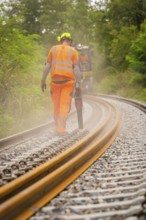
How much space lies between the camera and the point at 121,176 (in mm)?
4113

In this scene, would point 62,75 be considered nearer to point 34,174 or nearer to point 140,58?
point 34,174

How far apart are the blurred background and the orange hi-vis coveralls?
6.55 ft

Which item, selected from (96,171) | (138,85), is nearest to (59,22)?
(138,85)

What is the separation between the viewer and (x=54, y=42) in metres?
50.2

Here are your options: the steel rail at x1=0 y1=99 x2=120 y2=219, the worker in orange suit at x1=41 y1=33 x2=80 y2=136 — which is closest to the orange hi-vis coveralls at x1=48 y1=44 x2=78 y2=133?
the worker in orange suit at x1=41 y1=33 x2=80 y2=136

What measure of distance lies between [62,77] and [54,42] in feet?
143

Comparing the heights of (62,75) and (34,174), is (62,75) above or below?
above

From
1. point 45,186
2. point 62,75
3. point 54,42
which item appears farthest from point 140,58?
point 54,42

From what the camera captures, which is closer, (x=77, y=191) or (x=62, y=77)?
(x=77, y=191)

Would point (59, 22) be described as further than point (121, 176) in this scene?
Yes

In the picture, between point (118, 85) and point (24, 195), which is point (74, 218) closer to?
point (24, 195)

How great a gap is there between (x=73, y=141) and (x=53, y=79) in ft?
5.94

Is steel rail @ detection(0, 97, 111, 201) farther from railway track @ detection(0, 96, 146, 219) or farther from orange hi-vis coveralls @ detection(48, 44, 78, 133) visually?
orange hi-vis coveralls @ detection(48, 44, 78, 133)

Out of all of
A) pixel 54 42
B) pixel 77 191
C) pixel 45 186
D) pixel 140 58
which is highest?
pixel 54 42
